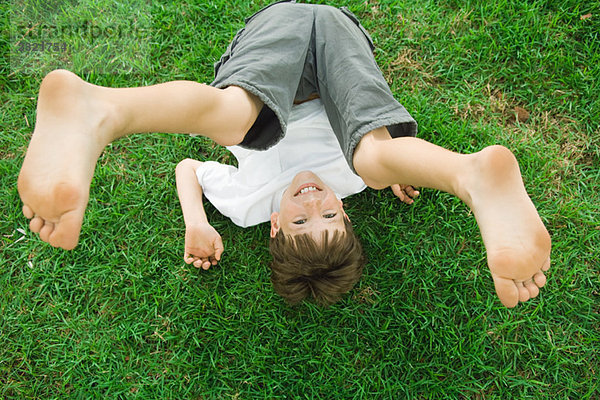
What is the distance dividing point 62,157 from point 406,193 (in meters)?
1.71


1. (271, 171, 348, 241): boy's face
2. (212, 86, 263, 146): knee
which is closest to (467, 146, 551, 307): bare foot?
(271, 171, 348, 241): boy's face

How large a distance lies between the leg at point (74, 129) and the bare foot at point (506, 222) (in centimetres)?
98

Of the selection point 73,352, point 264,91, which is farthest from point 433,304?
point 73,352

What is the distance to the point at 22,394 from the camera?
2.21 metres

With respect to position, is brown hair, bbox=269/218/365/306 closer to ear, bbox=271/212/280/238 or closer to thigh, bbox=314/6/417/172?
ear, bbox=271/212/280/238

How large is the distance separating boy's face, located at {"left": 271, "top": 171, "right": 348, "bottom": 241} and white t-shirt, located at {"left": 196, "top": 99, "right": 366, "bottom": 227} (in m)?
0.19

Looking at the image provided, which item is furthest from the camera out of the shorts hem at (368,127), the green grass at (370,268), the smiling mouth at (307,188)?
the green grass at (370,268)

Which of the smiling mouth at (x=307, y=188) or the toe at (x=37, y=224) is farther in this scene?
the smiling mouth at (x=307, y=188)

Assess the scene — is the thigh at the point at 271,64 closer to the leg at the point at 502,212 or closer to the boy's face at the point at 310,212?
the boy's face at the point at 310,212

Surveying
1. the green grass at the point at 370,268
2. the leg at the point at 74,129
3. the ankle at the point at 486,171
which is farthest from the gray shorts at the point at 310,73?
the green grass at the point at 370,268

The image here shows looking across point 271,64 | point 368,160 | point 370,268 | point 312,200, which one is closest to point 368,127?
point 368,160

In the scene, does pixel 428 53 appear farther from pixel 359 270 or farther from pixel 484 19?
pixel 359 270

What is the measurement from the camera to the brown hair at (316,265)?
1.83 meters

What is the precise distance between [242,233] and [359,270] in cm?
71
